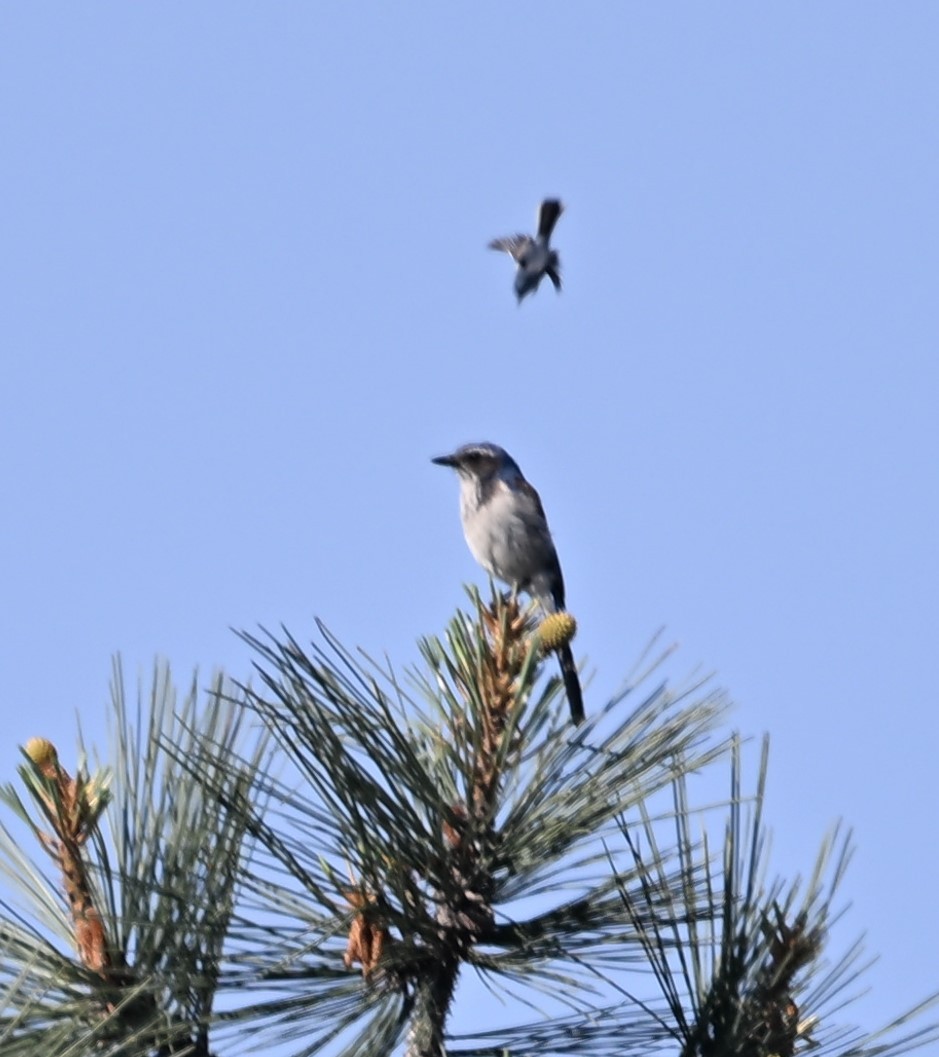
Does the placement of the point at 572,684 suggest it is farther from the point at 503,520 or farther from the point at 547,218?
the point at 547,218

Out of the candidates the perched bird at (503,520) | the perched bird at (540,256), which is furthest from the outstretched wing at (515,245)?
the perched bird at (503,520)

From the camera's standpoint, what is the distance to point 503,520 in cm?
862

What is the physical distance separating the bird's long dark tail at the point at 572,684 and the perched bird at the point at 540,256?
17.3 ft

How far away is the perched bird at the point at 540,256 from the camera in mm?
9492

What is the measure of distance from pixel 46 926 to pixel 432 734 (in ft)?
3.14

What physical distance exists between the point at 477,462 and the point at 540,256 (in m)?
1.43

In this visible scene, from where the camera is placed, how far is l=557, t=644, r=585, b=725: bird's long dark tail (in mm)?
3715

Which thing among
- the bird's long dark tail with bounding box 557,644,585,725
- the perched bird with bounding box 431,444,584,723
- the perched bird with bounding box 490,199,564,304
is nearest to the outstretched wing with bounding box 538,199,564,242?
the perched bird with bounding box 490,199,564,304

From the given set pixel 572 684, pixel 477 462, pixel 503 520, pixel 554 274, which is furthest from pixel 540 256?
pixel 572 684

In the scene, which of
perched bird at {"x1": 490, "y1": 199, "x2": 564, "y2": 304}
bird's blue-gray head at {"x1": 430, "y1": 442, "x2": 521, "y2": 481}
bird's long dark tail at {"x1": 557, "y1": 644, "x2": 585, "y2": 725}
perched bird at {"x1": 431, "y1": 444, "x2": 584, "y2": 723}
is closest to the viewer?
bird's long dark tail at {"x1": 557, "y1": 644, "x2": 585, "y2": 725}

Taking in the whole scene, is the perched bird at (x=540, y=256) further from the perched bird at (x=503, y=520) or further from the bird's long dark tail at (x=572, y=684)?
the bird's long dark tail at (x=572, y=684)

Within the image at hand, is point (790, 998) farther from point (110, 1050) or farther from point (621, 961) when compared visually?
point (110, 1050)

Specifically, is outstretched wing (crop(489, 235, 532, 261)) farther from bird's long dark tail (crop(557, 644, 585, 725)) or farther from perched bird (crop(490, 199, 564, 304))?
bird's long dark tail (crop(557, 644, 585, 725))

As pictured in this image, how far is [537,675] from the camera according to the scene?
3.73m
